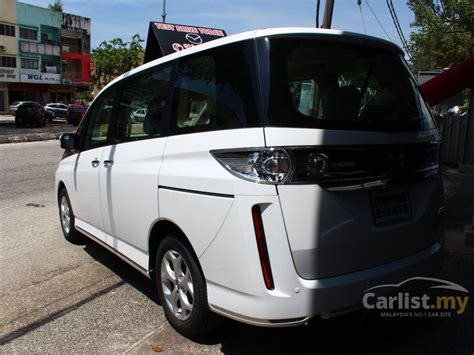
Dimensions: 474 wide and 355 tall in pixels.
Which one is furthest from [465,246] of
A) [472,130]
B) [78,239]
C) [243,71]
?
[472,130]

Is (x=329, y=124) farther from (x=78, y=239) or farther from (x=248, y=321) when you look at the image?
(x=78, y=239)

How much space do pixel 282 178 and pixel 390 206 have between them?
2.63 ft

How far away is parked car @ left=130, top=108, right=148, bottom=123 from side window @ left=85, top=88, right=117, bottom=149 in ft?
1.68

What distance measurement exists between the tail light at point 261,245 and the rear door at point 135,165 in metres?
1.03

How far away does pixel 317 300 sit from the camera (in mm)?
2744

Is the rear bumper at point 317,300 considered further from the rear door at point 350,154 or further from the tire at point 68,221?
the tire at point 68,221

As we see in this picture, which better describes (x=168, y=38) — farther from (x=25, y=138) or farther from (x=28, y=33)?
(x=28, y=33)

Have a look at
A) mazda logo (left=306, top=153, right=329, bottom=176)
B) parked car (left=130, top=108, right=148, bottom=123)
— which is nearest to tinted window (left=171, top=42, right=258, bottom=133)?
mazda logo (left=306, top=153, right=329, bottom=176)

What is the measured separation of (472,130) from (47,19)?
194ft

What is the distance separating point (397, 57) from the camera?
140 inches

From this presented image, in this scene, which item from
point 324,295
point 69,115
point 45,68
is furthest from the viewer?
point 45,68

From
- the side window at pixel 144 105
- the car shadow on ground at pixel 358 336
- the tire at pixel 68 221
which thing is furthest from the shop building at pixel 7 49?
the car shadow on ground at pixel 358 336

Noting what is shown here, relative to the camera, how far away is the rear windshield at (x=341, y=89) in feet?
9.45

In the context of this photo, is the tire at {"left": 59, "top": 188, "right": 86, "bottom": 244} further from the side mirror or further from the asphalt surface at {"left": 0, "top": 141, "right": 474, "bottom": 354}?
the side mirror
